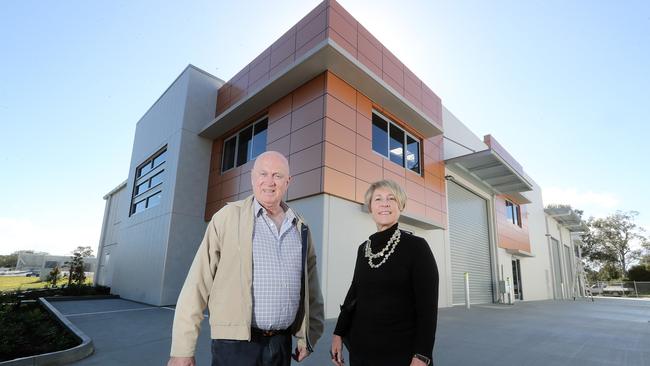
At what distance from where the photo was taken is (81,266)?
17.8m

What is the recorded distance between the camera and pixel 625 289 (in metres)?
29.9

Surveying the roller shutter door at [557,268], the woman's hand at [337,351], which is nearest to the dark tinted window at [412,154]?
the woman's hand at [337,351]

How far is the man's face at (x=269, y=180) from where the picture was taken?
1.88 m

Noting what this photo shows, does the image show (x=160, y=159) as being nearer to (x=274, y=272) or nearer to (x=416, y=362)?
(x=274, y=272)

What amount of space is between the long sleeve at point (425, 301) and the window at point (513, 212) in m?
18.9

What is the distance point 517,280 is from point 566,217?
10.8 m

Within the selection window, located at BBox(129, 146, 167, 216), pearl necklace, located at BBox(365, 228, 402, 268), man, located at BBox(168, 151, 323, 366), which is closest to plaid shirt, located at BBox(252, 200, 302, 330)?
man, located at BBox(168, 151, 323, 366)

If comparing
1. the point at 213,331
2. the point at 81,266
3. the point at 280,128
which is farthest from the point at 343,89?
the point at 81,266

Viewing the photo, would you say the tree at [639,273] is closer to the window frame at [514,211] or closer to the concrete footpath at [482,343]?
the window frame at [514,211]

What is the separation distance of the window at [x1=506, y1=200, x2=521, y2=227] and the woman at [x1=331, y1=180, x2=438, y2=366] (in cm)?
1884

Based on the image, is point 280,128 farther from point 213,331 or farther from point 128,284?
point 128,284

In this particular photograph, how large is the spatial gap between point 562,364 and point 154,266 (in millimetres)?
10837

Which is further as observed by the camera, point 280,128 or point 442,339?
point 280,128

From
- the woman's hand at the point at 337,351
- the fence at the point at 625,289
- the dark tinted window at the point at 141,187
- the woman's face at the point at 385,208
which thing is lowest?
the fence at the point at 625,289
